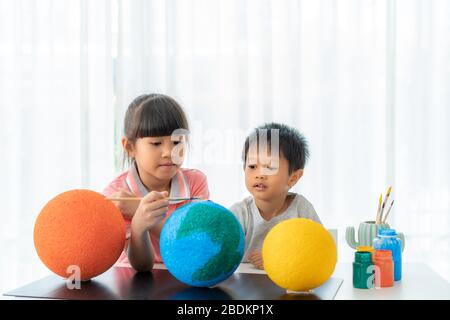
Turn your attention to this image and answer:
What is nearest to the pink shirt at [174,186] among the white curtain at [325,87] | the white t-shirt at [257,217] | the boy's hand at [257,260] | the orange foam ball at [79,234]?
the white t-shirt at [257,217]

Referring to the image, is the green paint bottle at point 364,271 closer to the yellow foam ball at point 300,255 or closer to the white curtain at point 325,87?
the yellow foam ball at point 300,255

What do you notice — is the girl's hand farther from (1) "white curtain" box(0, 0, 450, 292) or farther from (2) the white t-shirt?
(1) "white curtain" box(0, 0, 450, 292)

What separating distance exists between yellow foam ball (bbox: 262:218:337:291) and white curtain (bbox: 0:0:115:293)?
1.83 meters

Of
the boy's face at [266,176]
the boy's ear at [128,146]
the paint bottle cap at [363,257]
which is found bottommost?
the paint bottle cap at [363,257]

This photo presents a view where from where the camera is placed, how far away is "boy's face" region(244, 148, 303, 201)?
51.1 inches

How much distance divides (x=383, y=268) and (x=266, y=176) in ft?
1.24

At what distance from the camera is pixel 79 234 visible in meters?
0.98

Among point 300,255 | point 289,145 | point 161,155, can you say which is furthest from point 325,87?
point 300,255

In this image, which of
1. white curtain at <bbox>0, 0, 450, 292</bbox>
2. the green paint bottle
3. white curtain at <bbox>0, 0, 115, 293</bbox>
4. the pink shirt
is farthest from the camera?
white curtain at <bbox>0, 0, 115, 293</bbox>

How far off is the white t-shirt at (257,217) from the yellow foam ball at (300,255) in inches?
17.3

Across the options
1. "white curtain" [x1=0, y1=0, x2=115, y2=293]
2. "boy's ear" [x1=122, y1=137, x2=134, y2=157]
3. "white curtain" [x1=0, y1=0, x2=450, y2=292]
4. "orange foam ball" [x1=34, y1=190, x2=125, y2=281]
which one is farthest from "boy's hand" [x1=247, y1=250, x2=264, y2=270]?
"white curtain" [x1=0, y1=0, x2=115, y2=293]

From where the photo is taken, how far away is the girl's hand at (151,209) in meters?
1.06

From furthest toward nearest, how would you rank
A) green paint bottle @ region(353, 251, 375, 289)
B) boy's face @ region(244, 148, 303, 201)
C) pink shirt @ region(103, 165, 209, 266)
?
1. pink shirt @ region(103, 165, 209, 266)
2. boy's face @ region(244, 148, 303, 201)
3. green paint bottle @ region(353, 251, 375, 289)

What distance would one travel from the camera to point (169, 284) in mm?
1031
